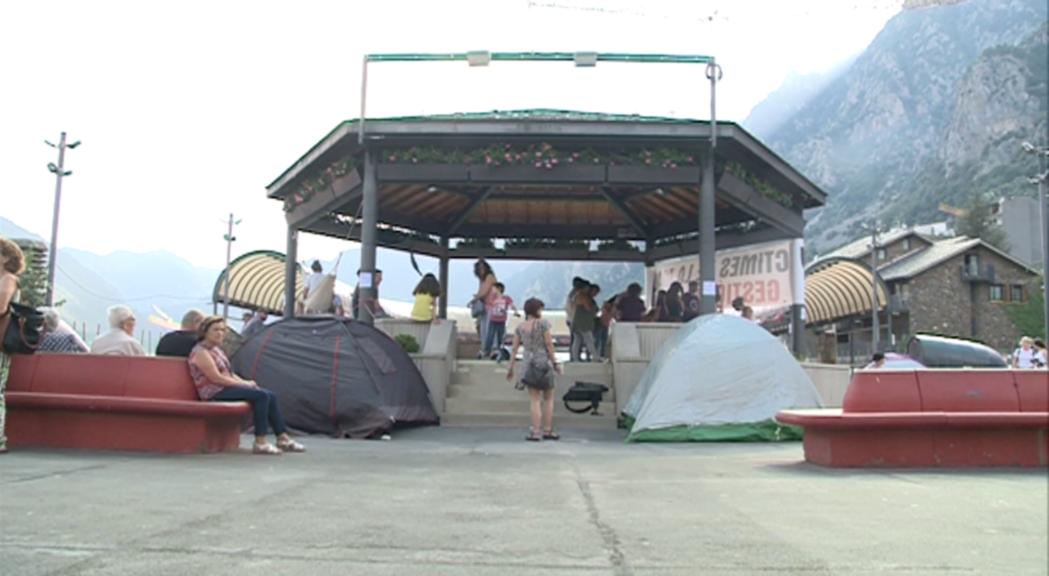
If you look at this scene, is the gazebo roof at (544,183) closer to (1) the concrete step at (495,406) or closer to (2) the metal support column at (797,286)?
(2) the metal support column at (797,286)

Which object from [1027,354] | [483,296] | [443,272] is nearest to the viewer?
[1027,354]

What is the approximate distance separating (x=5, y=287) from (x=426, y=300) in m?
7.71

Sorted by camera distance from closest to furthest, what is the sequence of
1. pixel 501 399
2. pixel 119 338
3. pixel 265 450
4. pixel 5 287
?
pixel 5 287
pixel 265 450
pixel 119 338
pixel 501 399

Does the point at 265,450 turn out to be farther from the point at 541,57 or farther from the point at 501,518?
the point at 541,57

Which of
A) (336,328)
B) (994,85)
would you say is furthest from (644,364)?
(994,85)

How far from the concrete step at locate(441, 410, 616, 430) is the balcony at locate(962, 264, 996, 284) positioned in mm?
58728

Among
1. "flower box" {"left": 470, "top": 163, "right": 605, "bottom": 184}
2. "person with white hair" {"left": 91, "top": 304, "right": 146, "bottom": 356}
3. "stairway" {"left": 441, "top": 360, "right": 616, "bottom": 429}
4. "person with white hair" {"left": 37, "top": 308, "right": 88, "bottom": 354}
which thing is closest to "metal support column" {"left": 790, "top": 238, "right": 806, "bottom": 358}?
"flower box" {"left": 470, "top": 163, "right": 605, "bottom": 184}

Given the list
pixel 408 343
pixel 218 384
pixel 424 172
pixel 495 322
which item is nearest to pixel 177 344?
pixel 218 384

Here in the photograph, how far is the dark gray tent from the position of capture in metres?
10.8

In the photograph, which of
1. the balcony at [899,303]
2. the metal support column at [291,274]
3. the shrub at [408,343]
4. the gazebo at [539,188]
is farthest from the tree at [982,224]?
the shrub at [408,343]

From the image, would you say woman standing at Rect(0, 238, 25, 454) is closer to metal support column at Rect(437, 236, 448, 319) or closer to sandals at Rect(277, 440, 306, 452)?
sandals at Rect(277, 440, 306, 452)

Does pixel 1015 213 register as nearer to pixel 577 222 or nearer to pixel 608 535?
pixel 577 222

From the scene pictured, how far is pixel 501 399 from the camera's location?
13469mm

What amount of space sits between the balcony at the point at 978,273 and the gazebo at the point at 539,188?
165 ft
